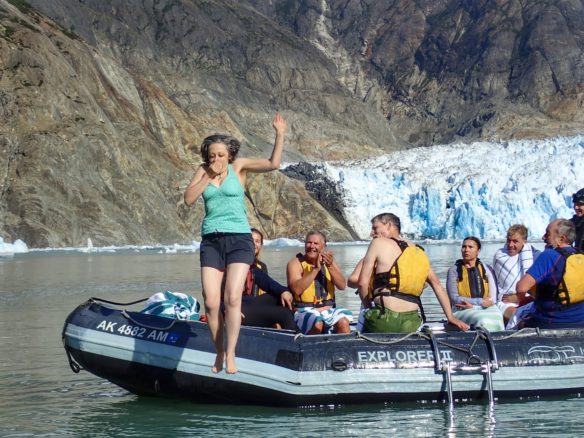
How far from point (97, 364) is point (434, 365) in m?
3.17

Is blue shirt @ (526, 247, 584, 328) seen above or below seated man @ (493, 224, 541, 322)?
below

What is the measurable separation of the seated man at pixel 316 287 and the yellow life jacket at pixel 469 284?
1573mm

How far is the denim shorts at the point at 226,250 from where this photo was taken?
7.29 m

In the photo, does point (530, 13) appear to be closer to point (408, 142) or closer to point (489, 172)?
point (408, 142)

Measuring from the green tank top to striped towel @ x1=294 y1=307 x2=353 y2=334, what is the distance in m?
2.12

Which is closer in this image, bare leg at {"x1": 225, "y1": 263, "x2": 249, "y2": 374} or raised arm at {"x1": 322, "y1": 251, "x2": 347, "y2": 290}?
bare leg at {"x1": 225, "y1": 263, "x2": 249, "y2": 374}

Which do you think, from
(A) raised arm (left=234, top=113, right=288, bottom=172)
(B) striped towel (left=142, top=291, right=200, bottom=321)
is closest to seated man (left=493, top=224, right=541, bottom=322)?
(B) striped towel (left=142, top=291, right=200, bottom=321)

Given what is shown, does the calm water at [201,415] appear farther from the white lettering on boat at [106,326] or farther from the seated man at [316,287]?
the seated man at [316,287]

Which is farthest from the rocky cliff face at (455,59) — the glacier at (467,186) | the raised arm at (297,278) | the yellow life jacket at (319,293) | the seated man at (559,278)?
the raised arm at (297,278)

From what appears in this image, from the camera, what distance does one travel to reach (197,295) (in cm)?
2058

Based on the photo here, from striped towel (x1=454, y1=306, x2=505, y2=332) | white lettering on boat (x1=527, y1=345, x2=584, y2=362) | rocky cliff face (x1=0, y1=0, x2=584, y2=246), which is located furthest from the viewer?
rocky cliff face (x1=0, y1=0, x2=584, y2=246)

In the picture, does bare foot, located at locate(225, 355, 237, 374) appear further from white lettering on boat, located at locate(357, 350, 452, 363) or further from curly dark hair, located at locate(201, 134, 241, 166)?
curly dark hair, located at locate(201, 134, 241, 166)

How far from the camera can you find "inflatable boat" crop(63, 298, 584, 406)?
838cm

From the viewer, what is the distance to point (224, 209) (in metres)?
7.35
